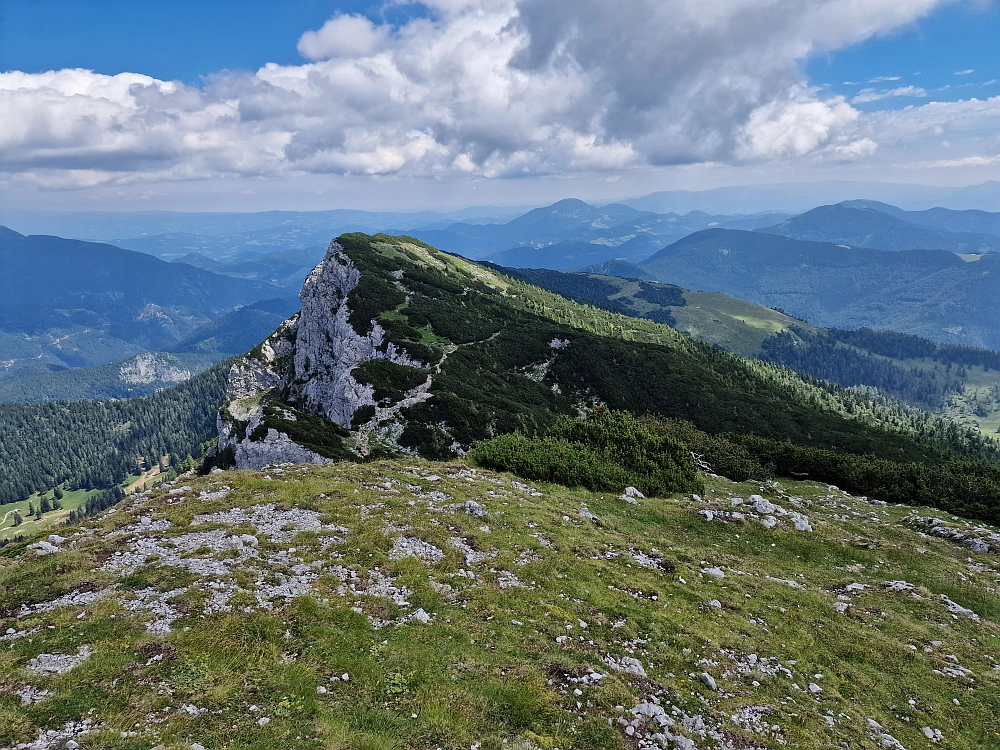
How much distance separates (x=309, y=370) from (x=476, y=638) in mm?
146253

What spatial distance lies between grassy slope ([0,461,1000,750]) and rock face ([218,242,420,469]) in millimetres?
62834

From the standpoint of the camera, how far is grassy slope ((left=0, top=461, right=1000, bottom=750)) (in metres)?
11.0

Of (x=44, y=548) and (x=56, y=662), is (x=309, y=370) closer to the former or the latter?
(x=44, y=548)

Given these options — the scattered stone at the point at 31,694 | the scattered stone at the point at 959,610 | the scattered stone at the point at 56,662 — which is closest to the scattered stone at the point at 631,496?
the scattered stone at the point at 959,610

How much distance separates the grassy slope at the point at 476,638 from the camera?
11.0 meters

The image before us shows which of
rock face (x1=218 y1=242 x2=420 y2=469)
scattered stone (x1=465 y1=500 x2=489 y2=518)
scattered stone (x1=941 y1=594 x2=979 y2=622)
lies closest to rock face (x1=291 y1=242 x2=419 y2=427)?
rock face (x1=218 y1=242 x2=420 y2=469)

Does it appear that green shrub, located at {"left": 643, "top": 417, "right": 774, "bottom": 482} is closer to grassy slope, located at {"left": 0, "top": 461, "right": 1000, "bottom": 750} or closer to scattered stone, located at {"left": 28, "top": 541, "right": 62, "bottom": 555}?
grassy slope, located at {"left": 0, "top": 461, "right": 1000, "bottom": 750}

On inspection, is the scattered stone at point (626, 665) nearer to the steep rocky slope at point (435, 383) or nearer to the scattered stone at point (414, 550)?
the scattered stone at point (414, 550)

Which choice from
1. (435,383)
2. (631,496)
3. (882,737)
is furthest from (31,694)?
(435,383)

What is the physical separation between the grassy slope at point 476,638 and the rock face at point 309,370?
206ft

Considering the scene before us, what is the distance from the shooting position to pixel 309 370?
148375mm

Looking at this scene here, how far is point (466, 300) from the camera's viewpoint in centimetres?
18938

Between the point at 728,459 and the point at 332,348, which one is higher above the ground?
the point at 728,459

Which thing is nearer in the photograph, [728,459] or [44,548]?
[44,548]
